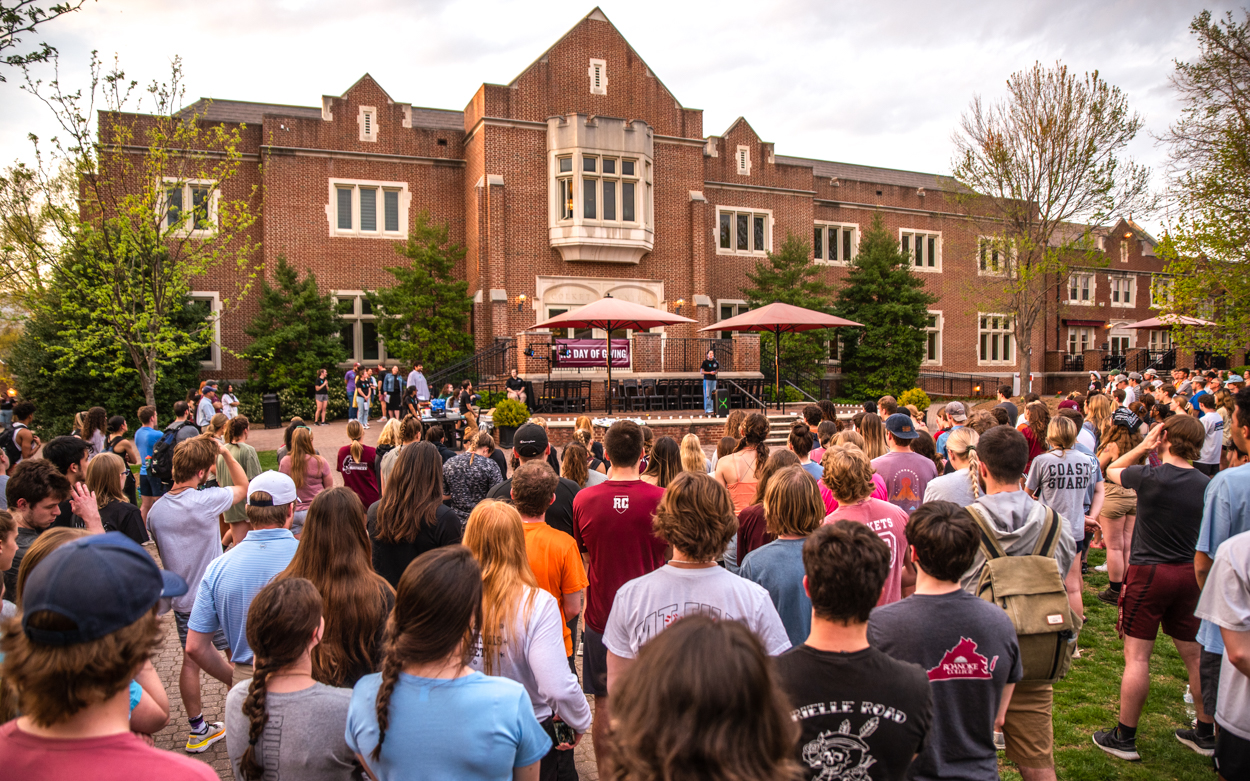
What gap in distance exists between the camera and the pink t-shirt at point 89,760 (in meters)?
1.44

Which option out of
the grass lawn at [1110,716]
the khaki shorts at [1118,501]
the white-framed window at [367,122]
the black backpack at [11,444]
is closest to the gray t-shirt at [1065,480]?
the grass lawn at [1110,716]

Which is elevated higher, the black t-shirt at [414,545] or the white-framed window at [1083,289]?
the white-framed window at [1083,289]

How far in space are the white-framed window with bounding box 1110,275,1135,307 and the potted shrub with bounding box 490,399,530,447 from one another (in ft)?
124

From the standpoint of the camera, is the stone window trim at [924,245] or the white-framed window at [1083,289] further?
the white-framed window at [1083,289]

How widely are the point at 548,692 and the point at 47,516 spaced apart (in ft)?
10.2

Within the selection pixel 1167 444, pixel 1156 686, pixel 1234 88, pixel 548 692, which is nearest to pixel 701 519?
pixel 548 692

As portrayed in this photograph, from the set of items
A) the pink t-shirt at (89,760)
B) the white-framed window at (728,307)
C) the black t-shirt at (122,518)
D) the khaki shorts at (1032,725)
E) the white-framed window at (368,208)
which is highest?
the white-framed window at (368,208)

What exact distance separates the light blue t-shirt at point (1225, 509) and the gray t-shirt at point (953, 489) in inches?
47.4

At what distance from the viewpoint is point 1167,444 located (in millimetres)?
4191

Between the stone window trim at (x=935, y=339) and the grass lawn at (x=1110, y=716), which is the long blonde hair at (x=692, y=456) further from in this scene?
the stone window trim at (x=935, y=339)

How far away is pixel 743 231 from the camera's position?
2702 cm

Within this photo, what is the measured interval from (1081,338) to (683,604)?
42.2 meters

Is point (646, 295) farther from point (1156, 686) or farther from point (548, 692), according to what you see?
point (548, 692)

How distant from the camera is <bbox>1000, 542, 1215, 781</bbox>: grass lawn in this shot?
3.86 metres
